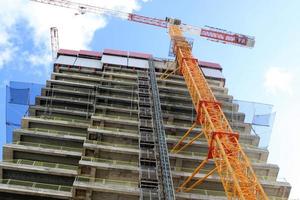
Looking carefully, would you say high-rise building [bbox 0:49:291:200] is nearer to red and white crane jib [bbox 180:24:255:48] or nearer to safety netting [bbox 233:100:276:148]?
safety netting [bbox 233:100:276:148]

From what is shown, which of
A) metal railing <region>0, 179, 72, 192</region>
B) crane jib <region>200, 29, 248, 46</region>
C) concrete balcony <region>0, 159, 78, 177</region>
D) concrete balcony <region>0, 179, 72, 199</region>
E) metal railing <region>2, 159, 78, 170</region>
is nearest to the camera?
concrete balcony <region>0, 179, 72, 199</region>

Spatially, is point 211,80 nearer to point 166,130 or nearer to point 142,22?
point 166,130

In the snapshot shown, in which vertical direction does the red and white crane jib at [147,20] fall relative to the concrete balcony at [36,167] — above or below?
above

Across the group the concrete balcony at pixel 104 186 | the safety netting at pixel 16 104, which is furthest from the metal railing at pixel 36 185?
the safety netting at pixel 16 104

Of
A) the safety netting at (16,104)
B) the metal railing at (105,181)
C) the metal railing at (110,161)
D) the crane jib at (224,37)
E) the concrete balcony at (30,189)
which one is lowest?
the concrete balcony at (30,189)

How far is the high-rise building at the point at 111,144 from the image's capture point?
163 ft

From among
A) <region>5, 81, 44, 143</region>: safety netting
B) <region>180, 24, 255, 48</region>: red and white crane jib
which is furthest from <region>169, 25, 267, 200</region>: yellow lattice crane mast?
<region>180, 24, 255, 48</region>: red and white crane jib

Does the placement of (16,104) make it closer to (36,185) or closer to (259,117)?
(36,185)

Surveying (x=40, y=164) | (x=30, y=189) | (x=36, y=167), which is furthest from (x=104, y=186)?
(x=40, y=164)

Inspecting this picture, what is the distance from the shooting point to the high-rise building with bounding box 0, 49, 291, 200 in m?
49.8

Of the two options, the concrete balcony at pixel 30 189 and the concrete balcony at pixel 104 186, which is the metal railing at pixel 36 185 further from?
the concrete balcony at pixel 104 186

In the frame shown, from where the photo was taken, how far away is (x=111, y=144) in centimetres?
5650

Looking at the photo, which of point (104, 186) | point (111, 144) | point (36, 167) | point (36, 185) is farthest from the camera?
point (111, 144)

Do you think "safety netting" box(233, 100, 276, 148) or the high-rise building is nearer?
the high-rise building
